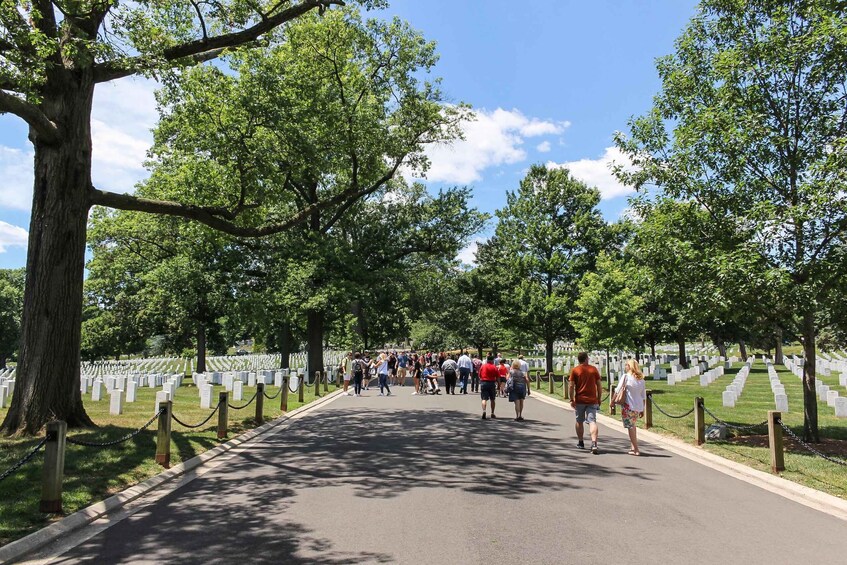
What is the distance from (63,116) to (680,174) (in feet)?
39.9

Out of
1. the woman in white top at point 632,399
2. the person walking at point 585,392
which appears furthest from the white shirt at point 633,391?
the person walking at point 585,392

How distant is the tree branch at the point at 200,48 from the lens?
10.6 metres

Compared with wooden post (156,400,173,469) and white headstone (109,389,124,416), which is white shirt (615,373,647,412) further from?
white headstone (109,389,124,416)

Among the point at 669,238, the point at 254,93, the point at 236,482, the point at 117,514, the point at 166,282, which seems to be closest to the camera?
the point at 117,514

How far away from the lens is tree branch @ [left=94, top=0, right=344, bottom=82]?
10650mm

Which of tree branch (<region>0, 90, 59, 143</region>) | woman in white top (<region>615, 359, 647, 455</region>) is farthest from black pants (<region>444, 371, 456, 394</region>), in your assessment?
tree branch (<region>0, 90, 59, 143</region>)

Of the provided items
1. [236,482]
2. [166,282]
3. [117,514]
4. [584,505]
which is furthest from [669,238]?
[166,282]

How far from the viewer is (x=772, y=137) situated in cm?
1052

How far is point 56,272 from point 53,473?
5628mm

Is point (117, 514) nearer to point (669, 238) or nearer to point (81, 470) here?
point (81, 470)

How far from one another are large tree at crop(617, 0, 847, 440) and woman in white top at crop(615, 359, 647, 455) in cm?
284

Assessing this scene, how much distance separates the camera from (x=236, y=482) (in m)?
7.55

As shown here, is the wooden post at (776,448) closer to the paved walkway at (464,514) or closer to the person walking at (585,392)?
the paved walkway at (464,514)

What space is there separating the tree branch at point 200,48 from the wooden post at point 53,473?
23.1ft
